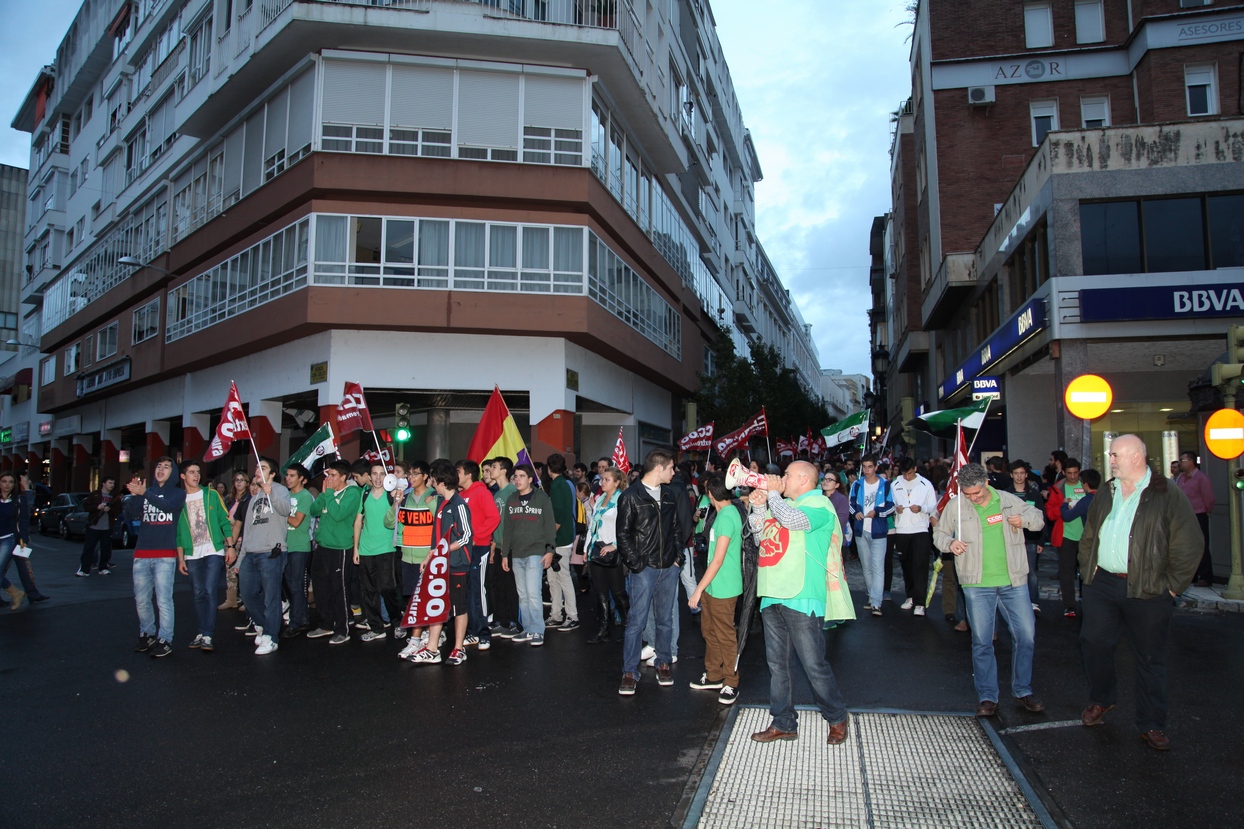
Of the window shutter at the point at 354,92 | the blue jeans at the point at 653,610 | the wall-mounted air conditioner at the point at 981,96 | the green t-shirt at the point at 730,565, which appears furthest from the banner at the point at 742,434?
the green t-shirt at the point at 730,565

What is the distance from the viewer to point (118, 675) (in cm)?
723

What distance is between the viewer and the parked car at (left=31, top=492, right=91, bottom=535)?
24.6 metres

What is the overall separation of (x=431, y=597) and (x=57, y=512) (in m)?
23.5

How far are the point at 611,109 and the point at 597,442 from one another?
33.1 feet

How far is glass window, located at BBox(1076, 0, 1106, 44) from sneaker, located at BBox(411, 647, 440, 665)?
85.1 ft

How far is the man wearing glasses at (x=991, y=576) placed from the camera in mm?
5727

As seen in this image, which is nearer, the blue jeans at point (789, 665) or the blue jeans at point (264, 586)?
the blue jeans at point (789, 665)

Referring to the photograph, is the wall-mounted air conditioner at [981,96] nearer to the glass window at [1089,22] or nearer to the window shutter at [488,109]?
the glass window at [1089,22]

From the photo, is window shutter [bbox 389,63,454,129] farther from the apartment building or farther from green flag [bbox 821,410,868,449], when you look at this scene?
green flag [bbox 821,410,868,449]

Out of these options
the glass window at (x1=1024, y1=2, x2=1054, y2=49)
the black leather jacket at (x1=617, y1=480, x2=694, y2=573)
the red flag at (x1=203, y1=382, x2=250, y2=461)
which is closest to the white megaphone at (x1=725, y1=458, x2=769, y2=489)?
the black leather jacket at (x1=617, y1=480, x2=694, y2=573)

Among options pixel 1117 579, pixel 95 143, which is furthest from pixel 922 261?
pixel 95 143

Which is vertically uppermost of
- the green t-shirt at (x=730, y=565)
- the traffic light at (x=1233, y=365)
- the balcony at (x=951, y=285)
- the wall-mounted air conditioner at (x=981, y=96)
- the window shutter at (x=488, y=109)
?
the wall-mounted air conditioner at (x=981, y=96)

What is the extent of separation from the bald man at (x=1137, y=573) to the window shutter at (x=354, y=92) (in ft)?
58.4

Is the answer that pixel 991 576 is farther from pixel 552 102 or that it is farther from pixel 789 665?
pixel 552 102
